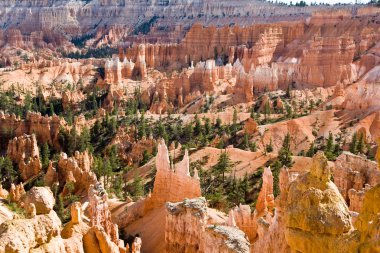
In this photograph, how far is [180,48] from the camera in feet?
362

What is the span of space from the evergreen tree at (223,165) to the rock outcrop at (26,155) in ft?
53.5

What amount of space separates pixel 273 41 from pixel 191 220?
83.3 meters

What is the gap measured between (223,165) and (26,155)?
1998 cm

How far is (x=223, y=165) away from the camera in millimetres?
38594

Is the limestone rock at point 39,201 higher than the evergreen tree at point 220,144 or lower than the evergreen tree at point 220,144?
higher

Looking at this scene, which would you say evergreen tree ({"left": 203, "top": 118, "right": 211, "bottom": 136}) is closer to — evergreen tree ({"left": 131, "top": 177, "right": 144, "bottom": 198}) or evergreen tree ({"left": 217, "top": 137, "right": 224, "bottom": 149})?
evergreen tree ({"left": 217, "top": 137, "right": 224, "bottom": 149})

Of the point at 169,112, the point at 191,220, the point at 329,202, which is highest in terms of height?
the point at 329,202

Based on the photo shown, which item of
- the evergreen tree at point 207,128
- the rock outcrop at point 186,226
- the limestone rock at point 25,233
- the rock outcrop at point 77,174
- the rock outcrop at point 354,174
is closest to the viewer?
the limestone rock at point 25,233

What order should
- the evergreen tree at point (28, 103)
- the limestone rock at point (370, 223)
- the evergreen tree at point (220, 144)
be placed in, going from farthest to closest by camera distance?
the evergreen tree at point (28, 103) < the evergreen tree at point (220, 144) < the limestone rock at point (370, 223)

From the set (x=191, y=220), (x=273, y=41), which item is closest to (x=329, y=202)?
(x=191, y=220)

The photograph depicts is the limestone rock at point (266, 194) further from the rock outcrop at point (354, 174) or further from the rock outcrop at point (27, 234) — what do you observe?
the rock outcrop at point (27, 234)

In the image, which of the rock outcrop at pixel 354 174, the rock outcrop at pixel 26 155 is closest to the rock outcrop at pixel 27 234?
the rock outcrop at pixel 354 174

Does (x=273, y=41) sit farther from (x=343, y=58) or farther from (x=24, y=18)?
(x=24, y=18)

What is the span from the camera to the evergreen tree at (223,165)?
3867 centimetres
